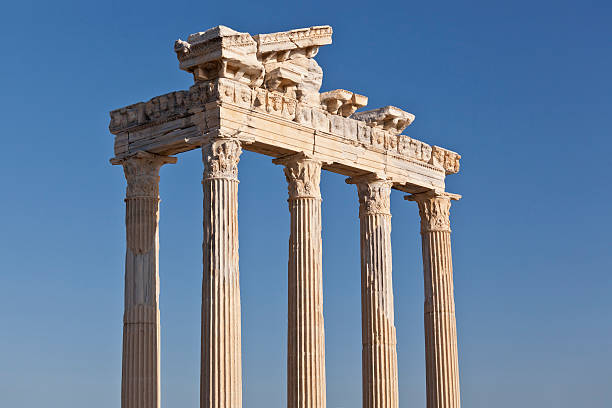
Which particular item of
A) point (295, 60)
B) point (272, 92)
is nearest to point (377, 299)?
point (272, 92)

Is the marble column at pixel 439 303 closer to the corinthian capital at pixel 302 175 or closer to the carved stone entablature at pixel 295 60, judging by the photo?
the corinthian capital at pixel 302 175

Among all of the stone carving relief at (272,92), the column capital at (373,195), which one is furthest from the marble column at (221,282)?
the column capital at (373,195)

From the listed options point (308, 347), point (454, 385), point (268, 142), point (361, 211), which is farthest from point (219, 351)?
point (454, 385)

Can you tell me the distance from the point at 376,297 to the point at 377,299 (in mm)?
105

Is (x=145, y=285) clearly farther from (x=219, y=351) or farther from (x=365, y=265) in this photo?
(x=365, y=265)

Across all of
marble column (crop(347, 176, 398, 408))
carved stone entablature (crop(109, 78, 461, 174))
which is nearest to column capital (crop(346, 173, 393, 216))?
marble column (crop(347, 176, 398, 408))

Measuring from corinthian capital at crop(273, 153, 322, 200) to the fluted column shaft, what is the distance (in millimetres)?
4589

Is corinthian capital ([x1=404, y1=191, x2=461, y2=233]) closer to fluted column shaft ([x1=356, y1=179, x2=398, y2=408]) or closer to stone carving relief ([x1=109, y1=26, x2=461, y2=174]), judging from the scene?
stone carving relief ([x1=109, y1=26, x2=461, y2=174])

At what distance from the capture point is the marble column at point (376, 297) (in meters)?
51.8

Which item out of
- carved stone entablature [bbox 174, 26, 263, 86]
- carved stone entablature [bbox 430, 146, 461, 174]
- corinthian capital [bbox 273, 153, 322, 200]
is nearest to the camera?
carved stone entablature [bbox 174, 26, 263, 86]

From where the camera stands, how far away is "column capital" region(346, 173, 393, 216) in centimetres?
5322

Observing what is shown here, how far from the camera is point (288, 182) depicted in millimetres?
49875

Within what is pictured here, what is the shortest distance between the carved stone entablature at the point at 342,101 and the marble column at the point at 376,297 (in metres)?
3.40

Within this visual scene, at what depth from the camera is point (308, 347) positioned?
47.7 meters
